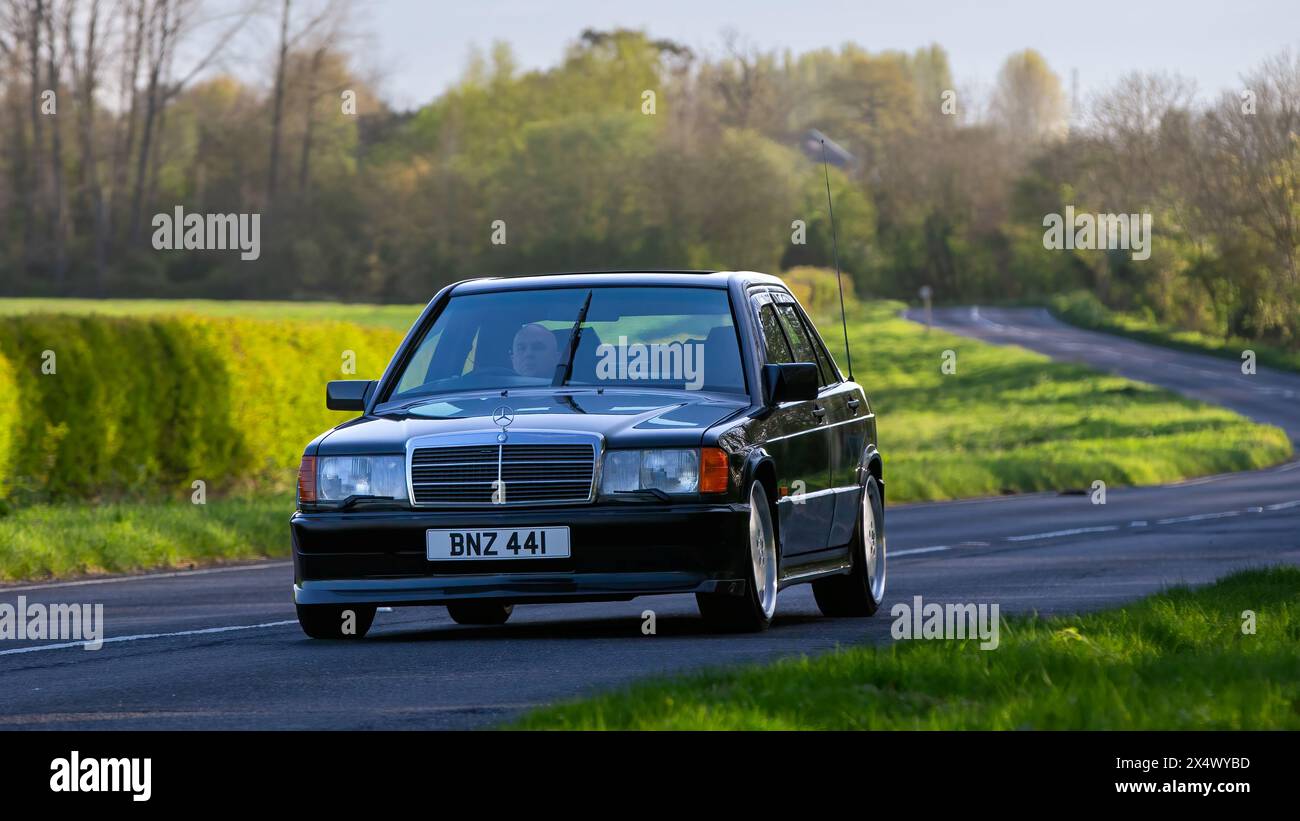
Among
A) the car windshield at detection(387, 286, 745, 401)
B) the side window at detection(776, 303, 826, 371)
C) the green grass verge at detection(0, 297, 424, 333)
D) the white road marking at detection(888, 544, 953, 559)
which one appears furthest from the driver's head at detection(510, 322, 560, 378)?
the green grass verge at detection(0, 297, 424, 333)

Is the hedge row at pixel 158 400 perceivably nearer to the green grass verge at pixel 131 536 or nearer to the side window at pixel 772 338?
the green grass verge at pixel 131 536

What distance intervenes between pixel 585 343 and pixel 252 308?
250 feet

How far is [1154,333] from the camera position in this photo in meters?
98.4

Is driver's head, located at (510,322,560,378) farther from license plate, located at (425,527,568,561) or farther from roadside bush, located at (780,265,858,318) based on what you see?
roadside bush, located at (780,265,858,318)

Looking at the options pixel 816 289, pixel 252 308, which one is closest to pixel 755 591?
pixel 252 308

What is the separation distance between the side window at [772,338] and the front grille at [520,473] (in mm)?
1865

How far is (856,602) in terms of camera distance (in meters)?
12.3

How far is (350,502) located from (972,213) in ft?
425

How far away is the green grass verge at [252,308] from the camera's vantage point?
259 ft

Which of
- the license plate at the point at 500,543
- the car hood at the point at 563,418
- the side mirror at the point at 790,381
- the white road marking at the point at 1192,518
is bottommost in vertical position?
the white road marking at the point at 1192,518

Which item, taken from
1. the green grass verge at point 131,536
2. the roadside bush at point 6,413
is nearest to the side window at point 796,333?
the green grass verge at point 131,536

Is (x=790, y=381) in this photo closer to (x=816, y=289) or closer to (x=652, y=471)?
(x=652, y=471)

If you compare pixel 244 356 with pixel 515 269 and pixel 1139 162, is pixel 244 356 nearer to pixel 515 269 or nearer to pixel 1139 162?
pixel 515 269

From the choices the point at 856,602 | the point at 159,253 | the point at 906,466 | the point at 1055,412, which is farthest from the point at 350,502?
the point at 159,253
